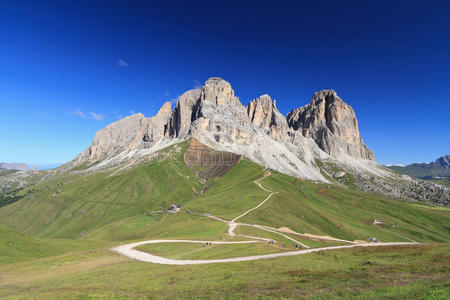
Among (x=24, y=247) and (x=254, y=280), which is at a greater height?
(x=254, y=280)

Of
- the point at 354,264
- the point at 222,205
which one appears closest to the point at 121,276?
the point at 354,264

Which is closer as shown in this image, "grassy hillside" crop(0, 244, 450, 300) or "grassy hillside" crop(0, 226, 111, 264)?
"grassy hillside" crop(0, 244, 450, 300)

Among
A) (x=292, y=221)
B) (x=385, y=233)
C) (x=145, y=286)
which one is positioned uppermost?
(x=145, y=286)

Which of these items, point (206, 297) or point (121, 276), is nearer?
point (206, 297)

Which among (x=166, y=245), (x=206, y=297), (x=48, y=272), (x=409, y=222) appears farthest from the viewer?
(x=409, y=222)

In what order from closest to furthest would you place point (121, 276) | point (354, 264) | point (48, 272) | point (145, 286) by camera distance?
point (145, 286)
point (354, 264)
point (121, 276)
point (48, 272)

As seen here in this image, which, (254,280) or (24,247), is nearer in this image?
(254,280)

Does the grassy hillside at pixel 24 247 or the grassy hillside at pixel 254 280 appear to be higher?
the grassy hillside at pixel 254 280

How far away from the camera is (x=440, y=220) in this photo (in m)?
170

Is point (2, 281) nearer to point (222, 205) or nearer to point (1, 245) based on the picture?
point (1, 245)

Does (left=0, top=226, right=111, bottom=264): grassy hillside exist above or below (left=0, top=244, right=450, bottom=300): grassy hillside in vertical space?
below

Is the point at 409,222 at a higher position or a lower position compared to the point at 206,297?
lower

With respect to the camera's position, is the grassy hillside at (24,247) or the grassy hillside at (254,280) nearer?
the grassy hillside at (254,280)

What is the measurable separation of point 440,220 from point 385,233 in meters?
73.8
